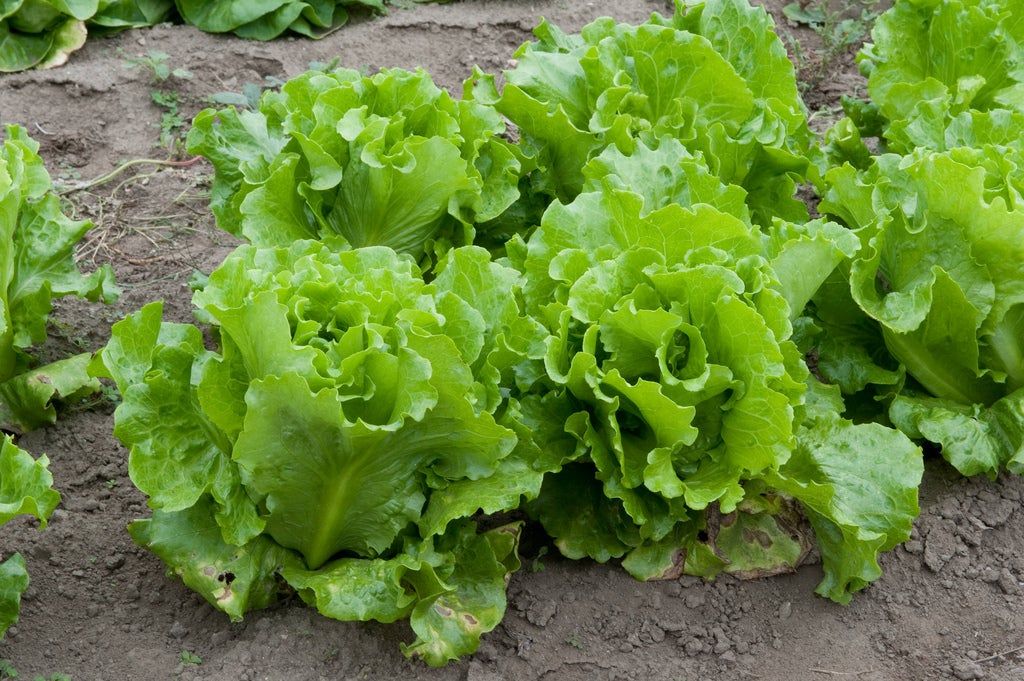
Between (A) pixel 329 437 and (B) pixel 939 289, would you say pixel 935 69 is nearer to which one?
(B) pixel 939 289

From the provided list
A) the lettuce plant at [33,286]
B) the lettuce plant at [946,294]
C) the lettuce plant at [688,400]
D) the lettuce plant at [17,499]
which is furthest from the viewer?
the lettuce plant at [33,286]

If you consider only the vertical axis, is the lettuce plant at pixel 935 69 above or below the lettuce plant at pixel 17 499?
above

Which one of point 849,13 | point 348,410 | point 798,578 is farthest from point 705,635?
point 849,13

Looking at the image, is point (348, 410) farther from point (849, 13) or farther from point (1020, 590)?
point (849, 13)

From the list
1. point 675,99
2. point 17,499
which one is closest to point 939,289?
point 675,99

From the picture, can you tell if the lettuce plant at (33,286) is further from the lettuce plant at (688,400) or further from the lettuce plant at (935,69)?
the lettuce plant at (935,69)

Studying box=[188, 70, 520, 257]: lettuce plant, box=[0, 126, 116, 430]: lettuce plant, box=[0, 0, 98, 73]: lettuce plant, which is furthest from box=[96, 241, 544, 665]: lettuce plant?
box=[0, 0, 98, 73]: lettuce plant

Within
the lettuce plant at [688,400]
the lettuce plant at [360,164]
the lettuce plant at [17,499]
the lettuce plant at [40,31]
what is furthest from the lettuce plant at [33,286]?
the lettuce plant at [40,31]
